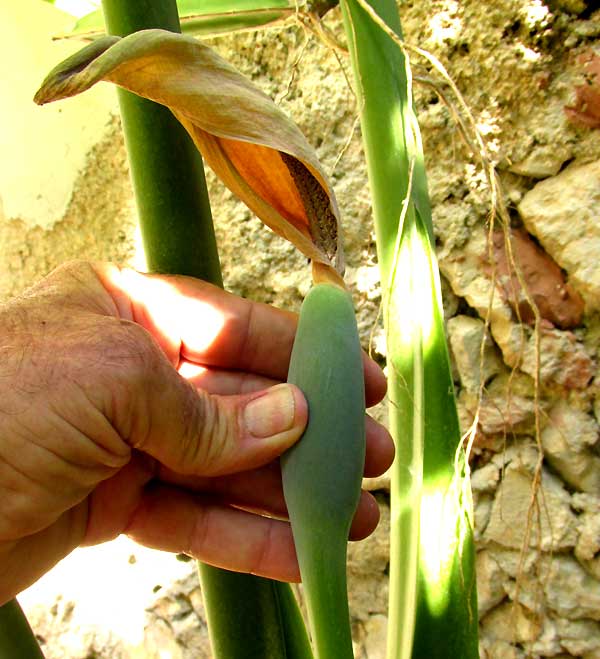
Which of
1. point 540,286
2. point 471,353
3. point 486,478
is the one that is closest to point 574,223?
point 540,286

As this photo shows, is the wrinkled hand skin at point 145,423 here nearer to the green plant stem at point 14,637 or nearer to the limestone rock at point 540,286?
the green plant stem at point 14,637

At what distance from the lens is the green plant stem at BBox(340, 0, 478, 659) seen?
384 millimetres

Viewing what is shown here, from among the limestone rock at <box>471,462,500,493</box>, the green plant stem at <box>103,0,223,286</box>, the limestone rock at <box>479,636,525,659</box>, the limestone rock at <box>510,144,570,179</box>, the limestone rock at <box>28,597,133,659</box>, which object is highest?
the green plant stem at <box>103,0,223,286</box>

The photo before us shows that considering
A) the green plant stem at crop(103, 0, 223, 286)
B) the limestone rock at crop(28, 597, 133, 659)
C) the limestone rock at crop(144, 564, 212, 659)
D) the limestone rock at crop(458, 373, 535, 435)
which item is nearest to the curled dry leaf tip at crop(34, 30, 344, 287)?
the green plant stem at crop(103, 0, 223, 286)

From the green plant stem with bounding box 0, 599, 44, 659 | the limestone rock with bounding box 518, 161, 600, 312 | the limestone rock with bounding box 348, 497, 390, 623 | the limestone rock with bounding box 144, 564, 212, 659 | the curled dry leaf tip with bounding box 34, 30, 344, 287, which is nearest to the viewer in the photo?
the curled dry leaf tip with bounding box 34, 30, 344, 287

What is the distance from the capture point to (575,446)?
0.74m

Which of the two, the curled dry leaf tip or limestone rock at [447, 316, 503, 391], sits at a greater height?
the curled dry leaf tip

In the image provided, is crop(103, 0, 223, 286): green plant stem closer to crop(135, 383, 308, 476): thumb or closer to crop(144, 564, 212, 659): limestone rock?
crop(135, 383, 308, 476): thumb

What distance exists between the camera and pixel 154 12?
1.20 ft

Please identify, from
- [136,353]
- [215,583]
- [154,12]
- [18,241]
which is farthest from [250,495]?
[18,241]

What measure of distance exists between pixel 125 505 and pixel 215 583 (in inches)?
3.2

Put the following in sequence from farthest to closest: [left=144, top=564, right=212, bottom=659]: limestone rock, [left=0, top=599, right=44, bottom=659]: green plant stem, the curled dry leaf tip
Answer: [left=144, top=564, right=212, bottom=659]: limestone rock < [left=0, top=599, right=44, bottom=659]: green plant stem < the curled dry leaf tip

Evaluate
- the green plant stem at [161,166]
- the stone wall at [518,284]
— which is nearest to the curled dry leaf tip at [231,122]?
the green plant stem at [161,166]

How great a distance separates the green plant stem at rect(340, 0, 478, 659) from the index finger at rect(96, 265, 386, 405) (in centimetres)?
4
